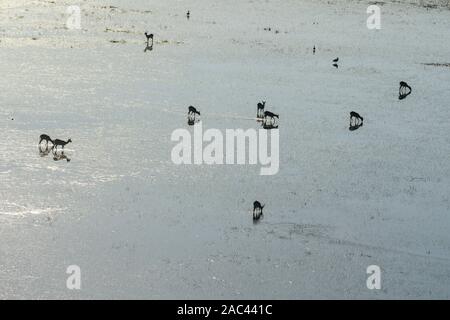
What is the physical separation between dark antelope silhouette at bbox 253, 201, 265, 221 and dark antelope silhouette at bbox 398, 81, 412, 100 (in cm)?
2151

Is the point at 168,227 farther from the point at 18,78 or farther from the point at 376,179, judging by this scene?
the point at 18,78

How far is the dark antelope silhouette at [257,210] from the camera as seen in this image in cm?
2684

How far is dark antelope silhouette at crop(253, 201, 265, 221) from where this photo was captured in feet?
88.1

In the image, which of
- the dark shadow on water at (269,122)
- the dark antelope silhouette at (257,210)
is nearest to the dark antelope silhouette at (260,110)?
the dark shadow on water at (269,122)

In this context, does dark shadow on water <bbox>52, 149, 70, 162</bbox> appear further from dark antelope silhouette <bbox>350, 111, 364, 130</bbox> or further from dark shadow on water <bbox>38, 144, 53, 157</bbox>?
dark antelope silhouette <bbox>350, 111, 364, 130</bbox>

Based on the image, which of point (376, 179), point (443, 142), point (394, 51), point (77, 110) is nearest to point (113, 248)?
point (376, 179)

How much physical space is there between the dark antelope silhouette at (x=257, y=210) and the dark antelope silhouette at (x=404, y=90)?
847 inches

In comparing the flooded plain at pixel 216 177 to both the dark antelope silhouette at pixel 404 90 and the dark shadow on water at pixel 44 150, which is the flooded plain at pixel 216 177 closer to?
the dark shadow on water at pixel 44 150

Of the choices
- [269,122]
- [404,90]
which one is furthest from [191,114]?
[404,90]

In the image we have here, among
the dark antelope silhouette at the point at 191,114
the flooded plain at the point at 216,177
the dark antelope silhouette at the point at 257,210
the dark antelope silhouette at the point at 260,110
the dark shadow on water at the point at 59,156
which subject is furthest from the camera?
the dark antelope silhouette at the point at 260,110

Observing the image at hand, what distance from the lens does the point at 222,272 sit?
22594 millimetres

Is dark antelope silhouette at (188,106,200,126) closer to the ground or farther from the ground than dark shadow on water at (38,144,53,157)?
farther from the ground

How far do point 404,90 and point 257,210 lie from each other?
932 inches

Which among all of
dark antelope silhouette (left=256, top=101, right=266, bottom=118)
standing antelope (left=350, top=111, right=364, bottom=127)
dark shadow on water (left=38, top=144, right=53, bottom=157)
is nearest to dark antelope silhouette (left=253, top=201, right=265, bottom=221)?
dark shadow on water (left=38, top=144, right=53, bottom=157)
